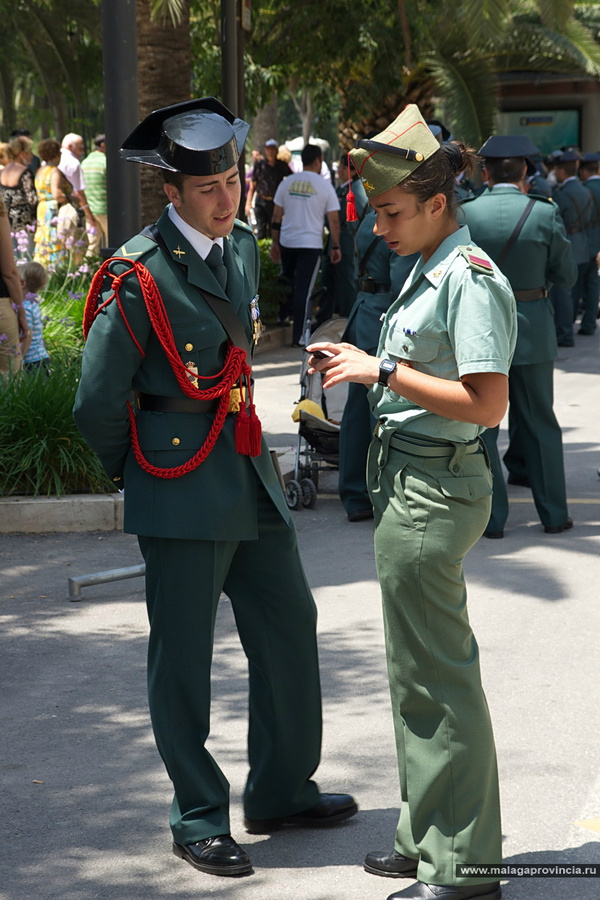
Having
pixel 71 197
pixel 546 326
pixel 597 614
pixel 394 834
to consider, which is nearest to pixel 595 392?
pixel 546 326

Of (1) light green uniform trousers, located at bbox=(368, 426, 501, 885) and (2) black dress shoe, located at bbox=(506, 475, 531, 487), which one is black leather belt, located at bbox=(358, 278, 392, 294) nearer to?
(2) black dress shoe, located at bbox=(506, 475, 531, 487)

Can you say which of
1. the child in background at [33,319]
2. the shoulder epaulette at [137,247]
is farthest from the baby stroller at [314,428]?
the shoulder epaulette at [137,247]

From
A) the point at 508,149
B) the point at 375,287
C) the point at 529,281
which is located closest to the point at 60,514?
the point at 375,287

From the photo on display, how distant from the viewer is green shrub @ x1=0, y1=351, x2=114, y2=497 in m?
6.93

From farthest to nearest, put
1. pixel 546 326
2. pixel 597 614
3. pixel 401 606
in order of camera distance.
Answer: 1. pixel 546 326
2. pixel 597 614
3. pixel 401 606

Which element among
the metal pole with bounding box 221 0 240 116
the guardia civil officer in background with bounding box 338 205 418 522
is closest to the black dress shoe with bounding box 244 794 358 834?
the guardia civil officer in background with bounding box 338 205 418 522

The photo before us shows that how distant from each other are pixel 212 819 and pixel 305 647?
550mm

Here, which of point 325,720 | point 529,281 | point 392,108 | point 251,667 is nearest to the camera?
point 251,667

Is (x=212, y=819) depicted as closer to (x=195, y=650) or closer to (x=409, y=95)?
(x=195, y=650)

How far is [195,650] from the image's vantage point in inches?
128

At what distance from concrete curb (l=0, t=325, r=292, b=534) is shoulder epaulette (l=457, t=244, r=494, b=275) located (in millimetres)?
4270

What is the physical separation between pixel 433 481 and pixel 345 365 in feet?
1.20

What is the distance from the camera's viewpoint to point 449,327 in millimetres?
2852

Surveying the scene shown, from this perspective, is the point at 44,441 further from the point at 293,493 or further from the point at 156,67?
the point at 156,67
